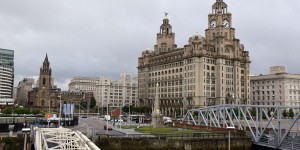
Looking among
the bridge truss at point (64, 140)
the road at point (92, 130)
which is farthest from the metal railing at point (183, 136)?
the bridge truss at point (64, 140)

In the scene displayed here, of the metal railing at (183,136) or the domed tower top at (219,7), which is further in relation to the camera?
the domed tower top at (219,7)

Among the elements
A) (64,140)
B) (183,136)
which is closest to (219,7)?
(183,136)

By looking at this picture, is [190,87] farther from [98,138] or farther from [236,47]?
[98,138]

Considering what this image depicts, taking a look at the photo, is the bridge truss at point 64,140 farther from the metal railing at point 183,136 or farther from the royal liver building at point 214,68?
the royal liver building at point 214,68

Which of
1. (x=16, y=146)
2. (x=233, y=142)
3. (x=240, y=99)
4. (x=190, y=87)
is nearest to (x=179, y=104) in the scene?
(x=190, y=87)

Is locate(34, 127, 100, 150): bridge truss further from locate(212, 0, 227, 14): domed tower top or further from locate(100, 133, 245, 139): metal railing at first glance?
locate(212, 0, 227, 14): domed tower top

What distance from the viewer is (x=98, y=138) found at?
207 ft

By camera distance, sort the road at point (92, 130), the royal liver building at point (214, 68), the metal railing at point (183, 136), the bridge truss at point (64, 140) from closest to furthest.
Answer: the bridge truss at point (64, 140), the metal railing at point (183, 136), the road at point (92, 130), the royal liver building at point (214, 68)

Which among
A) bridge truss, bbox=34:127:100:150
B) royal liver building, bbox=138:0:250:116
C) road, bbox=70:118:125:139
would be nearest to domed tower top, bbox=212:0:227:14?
royal liver building, bbox=138:0:250:116

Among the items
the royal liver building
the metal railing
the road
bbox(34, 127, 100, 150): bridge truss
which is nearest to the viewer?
bbox(34, 127, 100, 150): bridge truss

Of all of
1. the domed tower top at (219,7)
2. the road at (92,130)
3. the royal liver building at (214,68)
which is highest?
the domed tower top at (219,7)

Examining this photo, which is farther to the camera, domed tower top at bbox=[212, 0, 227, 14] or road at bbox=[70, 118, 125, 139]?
domed tower top at bbox=[212, 0, 227, 14]

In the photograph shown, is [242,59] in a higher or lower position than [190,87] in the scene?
higher

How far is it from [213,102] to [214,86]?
344 inches
